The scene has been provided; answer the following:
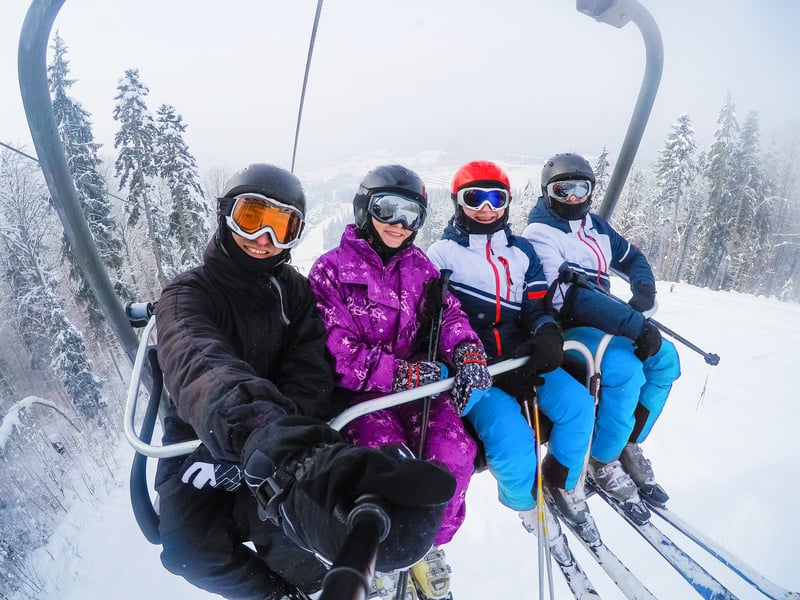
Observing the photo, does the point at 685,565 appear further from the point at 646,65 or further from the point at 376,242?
the point at 646,65

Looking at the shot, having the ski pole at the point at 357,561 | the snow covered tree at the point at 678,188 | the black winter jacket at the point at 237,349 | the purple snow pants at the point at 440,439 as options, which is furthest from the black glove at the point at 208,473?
the snow covered tree at the point at 678,188

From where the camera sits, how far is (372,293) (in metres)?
2.46

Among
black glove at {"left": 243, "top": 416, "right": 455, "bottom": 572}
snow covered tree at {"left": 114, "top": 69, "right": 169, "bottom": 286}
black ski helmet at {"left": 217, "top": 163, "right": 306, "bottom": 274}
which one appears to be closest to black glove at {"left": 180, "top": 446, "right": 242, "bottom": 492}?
black glove at {"left": 243, "top": 416, "right": 455, "bottom": 572}

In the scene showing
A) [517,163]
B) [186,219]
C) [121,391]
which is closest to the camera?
[186,219]

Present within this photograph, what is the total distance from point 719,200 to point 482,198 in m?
30.3

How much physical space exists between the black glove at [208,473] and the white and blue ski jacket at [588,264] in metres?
2.56

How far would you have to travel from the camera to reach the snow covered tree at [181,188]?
14.7 metres

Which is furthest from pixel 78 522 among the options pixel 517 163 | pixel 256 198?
pixel 517 163

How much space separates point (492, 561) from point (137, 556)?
4.37 m

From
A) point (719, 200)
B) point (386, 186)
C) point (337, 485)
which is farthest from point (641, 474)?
point (719, 200)

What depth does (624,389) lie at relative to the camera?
2.82 m

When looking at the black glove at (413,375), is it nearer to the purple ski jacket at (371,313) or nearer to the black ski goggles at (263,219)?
the purple ski jacket at (371,313)

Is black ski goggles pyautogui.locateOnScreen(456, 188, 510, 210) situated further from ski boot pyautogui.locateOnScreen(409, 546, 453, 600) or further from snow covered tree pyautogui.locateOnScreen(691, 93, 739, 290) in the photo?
snow covered tree pyautogui.locateOnScreen(691, 93, 739, 290)

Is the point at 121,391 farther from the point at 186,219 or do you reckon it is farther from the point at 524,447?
the point at 524,447
